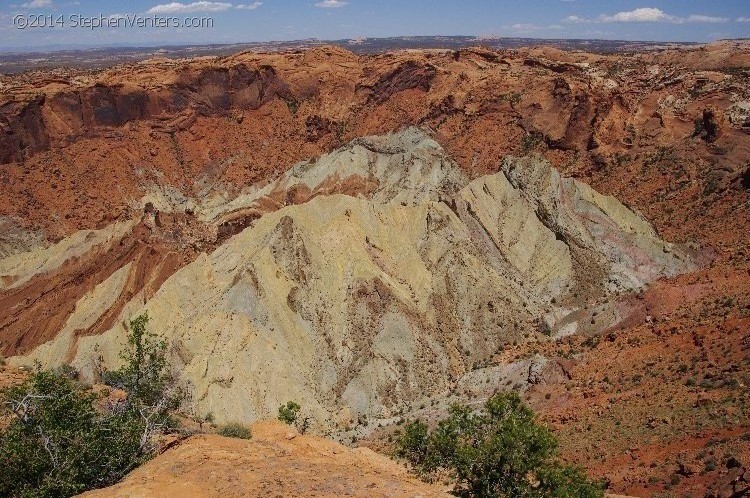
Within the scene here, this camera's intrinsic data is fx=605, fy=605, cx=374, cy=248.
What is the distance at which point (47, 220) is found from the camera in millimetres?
62250

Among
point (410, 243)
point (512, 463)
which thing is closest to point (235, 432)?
point (512, 463)

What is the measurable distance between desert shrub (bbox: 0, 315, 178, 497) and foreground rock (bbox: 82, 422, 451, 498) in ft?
2.99

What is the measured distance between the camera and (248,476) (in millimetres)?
15703

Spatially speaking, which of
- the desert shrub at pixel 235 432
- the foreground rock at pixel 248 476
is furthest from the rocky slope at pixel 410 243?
the foreground rock at pixel 248 476

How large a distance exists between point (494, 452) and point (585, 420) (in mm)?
14223

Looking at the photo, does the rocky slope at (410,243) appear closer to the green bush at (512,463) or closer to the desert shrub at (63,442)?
the green bush at (512,463)

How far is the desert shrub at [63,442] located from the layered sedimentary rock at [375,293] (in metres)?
13.8

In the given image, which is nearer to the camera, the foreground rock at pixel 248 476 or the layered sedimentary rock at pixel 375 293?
the foreground rock at pixel 248 476

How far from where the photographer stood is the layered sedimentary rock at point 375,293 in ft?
109

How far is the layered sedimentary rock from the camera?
109ft

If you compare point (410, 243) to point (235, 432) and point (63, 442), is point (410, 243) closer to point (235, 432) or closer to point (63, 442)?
point (235, 432)

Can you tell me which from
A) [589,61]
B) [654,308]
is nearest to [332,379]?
[654,308]

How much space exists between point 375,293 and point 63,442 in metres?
23.1

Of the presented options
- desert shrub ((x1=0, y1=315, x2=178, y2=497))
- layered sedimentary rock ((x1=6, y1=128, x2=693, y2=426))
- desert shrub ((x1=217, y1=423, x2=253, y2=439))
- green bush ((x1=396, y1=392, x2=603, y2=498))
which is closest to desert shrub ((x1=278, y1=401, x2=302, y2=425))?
desert shrub ((x1=217, y1=423, x2=253, y2=439))
